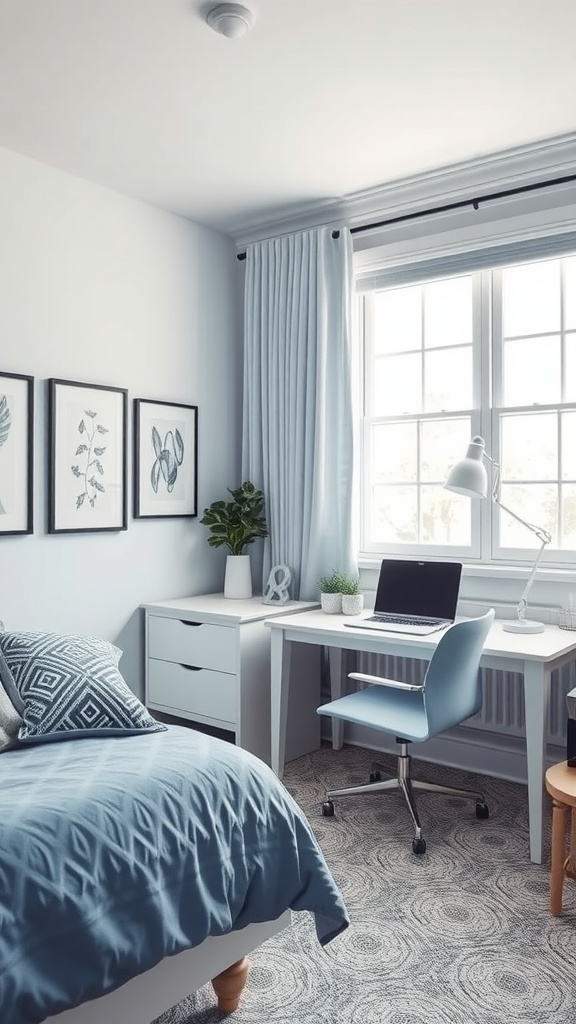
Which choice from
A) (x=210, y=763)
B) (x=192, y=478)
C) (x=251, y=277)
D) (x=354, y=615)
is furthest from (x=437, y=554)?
(x=210, y=763)

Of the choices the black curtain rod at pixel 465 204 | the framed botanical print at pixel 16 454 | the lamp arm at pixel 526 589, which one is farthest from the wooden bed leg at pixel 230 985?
the black curtain rod at pixel 465 204

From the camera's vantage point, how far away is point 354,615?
338 cm

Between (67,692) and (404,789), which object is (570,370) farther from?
(67,692)

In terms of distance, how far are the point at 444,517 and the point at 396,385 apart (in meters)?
0.70

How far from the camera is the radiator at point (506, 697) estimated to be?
3082 mm

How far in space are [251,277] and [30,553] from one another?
181 centimetres

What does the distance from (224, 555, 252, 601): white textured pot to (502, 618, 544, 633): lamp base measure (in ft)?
4.23

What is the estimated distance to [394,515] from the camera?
146 inches

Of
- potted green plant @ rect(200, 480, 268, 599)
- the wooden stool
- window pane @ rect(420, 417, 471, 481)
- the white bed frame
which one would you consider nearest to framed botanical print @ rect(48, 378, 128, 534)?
potted green plant @ rect(200, 480, 268, 599)

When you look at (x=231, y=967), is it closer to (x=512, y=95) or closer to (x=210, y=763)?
(x=210, y=763)

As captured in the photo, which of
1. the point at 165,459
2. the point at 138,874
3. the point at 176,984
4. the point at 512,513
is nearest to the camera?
the point at 138,874

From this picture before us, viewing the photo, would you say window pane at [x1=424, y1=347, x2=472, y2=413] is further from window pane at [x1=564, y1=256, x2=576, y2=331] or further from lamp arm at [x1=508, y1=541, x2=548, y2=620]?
lamp arm at [x1=508, y1=541, x2=548, y2=620]

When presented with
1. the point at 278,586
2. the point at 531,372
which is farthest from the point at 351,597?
the point at 531,372

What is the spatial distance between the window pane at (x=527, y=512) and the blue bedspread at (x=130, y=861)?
6.05 ft
